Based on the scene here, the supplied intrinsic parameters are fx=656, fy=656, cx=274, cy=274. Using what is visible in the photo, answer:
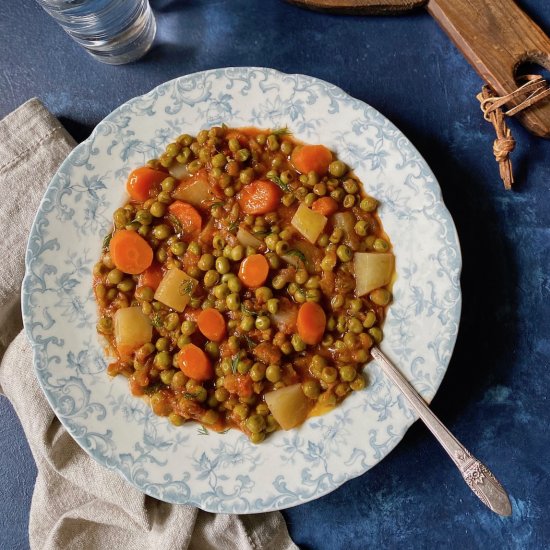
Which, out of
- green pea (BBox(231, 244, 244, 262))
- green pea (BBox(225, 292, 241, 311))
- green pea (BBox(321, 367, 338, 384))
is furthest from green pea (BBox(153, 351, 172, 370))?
green pea (BBox(321, 367, 338, 384))

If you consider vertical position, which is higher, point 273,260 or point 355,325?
point 273,260

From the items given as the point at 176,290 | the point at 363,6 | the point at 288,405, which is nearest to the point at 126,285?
the point at 176,290

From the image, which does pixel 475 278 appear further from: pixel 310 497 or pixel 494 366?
pixel 310 497

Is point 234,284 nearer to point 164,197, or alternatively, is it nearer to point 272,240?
point 272,240

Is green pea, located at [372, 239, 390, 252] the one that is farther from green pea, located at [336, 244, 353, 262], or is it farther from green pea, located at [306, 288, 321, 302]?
green pea, located at [306, 288, 321, 302]

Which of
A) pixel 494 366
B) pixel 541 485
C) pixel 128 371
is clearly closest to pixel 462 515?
pixel 541 485
